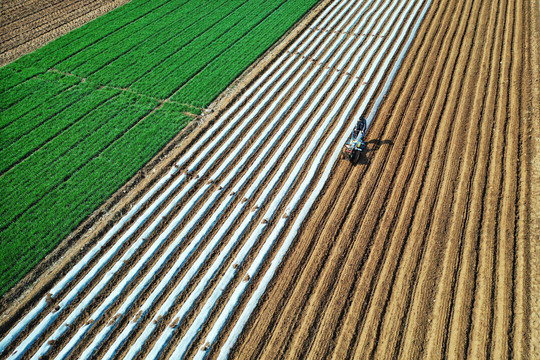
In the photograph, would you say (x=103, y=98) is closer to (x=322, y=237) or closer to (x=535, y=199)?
(x=322, y=237)

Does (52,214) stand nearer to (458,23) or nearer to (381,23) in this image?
(381,23)

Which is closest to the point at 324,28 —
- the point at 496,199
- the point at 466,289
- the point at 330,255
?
the point at 496,199

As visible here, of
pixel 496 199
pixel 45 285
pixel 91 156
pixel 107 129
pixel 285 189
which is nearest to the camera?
pixel 45 285

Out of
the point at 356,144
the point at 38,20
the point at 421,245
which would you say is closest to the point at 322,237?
the point at 421,245

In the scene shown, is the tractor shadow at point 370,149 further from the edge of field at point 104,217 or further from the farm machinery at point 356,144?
the edge of field at point 104,217

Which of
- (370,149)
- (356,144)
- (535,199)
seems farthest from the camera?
(370,149)

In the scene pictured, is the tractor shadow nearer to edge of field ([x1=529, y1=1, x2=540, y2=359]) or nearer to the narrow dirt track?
the narrow dirt track
